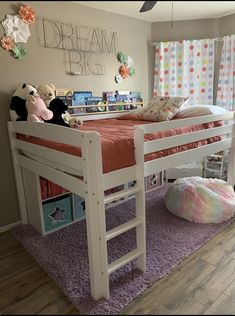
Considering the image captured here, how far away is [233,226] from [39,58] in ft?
7.38

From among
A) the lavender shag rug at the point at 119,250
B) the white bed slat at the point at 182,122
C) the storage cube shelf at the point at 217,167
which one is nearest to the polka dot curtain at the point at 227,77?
the white bed slat at the point at 182,122

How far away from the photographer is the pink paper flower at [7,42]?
1.90 metres

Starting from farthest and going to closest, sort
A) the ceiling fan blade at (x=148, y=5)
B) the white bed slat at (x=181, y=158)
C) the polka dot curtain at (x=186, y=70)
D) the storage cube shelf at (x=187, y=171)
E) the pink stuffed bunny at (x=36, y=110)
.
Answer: the storage cube shelf at (x=187, y=171) < the polka dot curtain at (x=186, y=70) < the pink stuffed bunny at (x=36, y=110) < the white bed slat at (x=181, y=158) < the ceiling fan blade at (x=148, y=5)

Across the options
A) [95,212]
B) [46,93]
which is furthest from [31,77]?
[95,212]

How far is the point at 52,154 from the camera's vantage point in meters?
1.51

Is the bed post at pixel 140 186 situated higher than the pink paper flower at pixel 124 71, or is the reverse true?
the pink paper flower at pixel 124 71

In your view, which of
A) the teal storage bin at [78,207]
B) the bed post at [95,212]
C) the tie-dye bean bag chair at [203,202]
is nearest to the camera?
the bed post at [95,212]

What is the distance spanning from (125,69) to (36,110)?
134cm

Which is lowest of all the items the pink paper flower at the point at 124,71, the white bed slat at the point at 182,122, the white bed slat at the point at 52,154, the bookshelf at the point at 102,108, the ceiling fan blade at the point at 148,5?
the white bed slat at the point at 52,154

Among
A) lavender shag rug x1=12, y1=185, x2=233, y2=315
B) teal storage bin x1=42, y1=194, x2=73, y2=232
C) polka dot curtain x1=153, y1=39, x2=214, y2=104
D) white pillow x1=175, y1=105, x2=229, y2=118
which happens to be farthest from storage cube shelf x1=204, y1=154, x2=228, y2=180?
teal storage bin x1=42, y1=194, x2=73, y2=232

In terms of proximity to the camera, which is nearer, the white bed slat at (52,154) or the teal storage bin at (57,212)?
the white bed slat at (52,154)

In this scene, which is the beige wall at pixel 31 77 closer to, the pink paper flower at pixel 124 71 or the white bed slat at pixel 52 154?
the pink paper flower at pixel 124 71

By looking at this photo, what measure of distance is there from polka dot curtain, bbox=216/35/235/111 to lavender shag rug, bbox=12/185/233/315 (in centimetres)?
148

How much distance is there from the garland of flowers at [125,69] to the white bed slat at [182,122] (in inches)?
44.8
